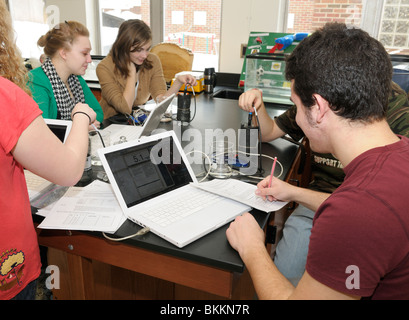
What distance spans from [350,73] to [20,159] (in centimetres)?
74

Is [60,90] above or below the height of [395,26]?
below

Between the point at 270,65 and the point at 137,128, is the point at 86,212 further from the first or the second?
the point at 270,65

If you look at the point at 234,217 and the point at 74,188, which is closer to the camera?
the point at 234,217

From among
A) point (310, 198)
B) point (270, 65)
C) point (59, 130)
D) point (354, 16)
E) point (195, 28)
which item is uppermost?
point (354, 16)

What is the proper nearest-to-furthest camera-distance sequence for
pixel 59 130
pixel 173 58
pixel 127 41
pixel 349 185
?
pixel 349 185 < pixel 59 130 < pixel 127 41 < pixel 173 58

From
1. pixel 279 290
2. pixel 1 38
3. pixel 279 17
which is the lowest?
pixel 279 290

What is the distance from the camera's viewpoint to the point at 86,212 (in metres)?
0.99

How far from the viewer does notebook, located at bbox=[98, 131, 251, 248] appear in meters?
0.93

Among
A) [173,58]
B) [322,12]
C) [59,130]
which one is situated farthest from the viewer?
[173,58]

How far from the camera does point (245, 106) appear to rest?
1607 millimetres

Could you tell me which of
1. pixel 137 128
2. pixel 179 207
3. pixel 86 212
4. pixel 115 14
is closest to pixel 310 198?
pixel 179 207
